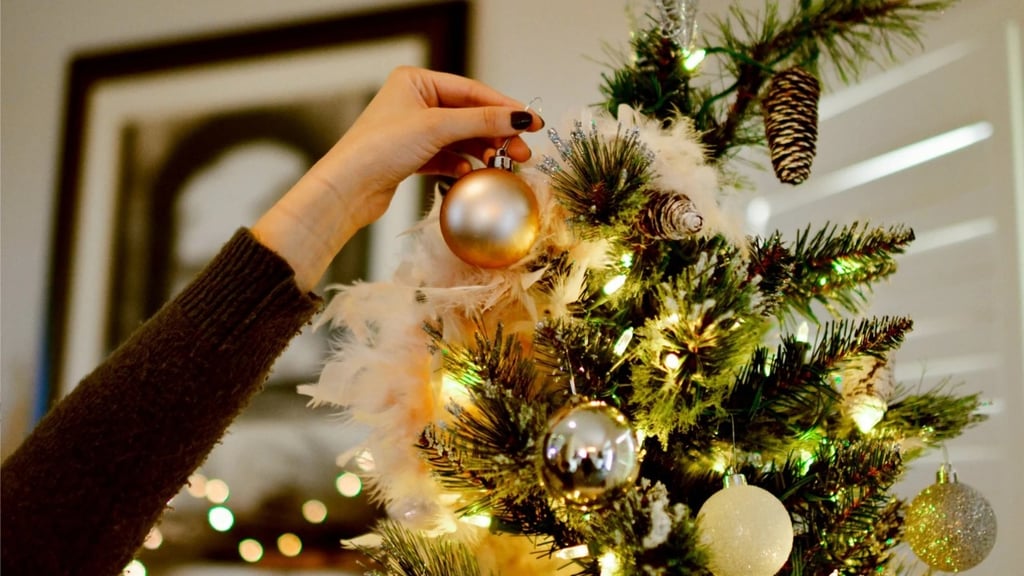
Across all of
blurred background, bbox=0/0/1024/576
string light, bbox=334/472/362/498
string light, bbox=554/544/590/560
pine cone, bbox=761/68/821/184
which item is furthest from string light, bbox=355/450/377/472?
string light, bbox=334/472/362/498

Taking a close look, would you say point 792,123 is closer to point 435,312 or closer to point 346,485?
point 435,312

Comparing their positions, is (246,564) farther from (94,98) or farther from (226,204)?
(94,98)

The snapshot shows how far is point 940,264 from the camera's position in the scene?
95 centimetres

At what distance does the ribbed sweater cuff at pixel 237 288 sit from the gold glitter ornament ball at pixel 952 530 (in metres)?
0.51

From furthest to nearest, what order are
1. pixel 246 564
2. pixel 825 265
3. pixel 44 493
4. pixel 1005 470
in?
pixel 246 564
pixel 1005 470
pixel 825 265
pixel 44 493

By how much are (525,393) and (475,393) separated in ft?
0.11

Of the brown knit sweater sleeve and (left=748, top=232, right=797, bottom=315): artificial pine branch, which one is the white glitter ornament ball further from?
the brown knit sweater sleeve

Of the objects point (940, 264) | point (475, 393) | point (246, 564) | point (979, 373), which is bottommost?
point (246, 564)

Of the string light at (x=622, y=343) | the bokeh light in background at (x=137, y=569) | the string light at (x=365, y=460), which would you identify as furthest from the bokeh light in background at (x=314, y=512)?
the string light at (x=622, y=343)

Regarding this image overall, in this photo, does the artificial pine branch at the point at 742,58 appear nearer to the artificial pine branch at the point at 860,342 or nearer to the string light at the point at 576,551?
the artificial pine branch at the point at 860,342

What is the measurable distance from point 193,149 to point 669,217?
1131mm

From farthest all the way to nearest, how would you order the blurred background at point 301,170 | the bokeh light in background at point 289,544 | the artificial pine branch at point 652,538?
the bokeh light in background at point 289,544, the blurred background at point 301,170, the artificial pine branch at point 652,538

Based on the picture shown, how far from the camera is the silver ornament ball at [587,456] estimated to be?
418 millimetres

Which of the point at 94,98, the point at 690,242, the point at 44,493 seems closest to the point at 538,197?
the point at 690,242
